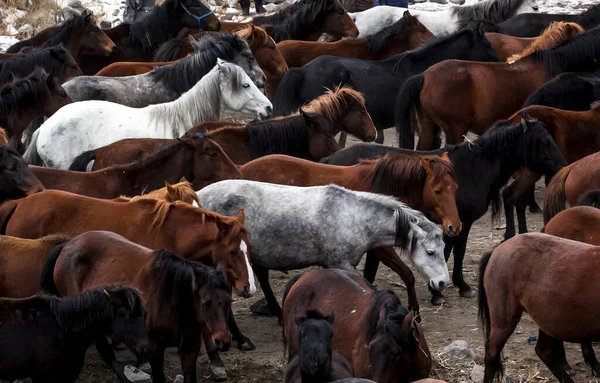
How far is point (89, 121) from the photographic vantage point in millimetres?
9633

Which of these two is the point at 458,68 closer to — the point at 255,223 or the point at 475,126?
the point at 475,126

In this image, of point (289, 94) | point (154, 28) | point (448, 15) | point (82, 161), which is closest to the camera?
point (82, 161)

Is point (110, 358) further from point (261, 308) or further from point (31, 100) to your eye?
point (31, 100)

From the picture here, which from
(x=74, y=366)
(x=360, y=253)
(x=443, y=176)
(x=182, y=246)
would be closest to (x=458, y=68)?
(x=443, y=176)

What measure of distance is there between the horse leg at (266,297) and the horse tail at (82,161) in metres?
2.11

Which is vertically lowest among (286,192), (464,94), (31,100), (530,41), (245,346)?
(245,346)

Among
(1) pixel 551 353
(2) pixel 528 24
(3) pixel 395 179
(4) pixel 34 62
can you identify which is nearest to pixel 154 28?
(4) pixel 34 62

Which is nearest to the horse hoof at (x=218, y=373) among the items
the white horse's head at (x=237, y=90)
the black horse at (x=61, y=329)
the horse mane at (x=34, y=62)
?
the black horse at (x=61, y=329)

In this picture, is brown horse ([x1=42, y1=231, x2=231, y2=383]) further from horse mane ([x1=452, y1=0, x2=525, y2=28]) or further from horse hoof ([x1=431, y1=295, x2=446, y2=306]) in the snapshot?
horse mane ([x1=452, y1=0, x2=525, y2=28])

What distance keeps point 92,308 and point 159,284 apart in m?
0.57

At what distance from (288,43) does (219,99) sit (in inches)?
135

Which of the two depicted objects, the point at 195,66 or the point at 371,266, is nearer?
the point at 371,266

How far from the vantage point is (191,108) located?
396 inches

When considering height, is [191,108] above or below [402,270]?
above
